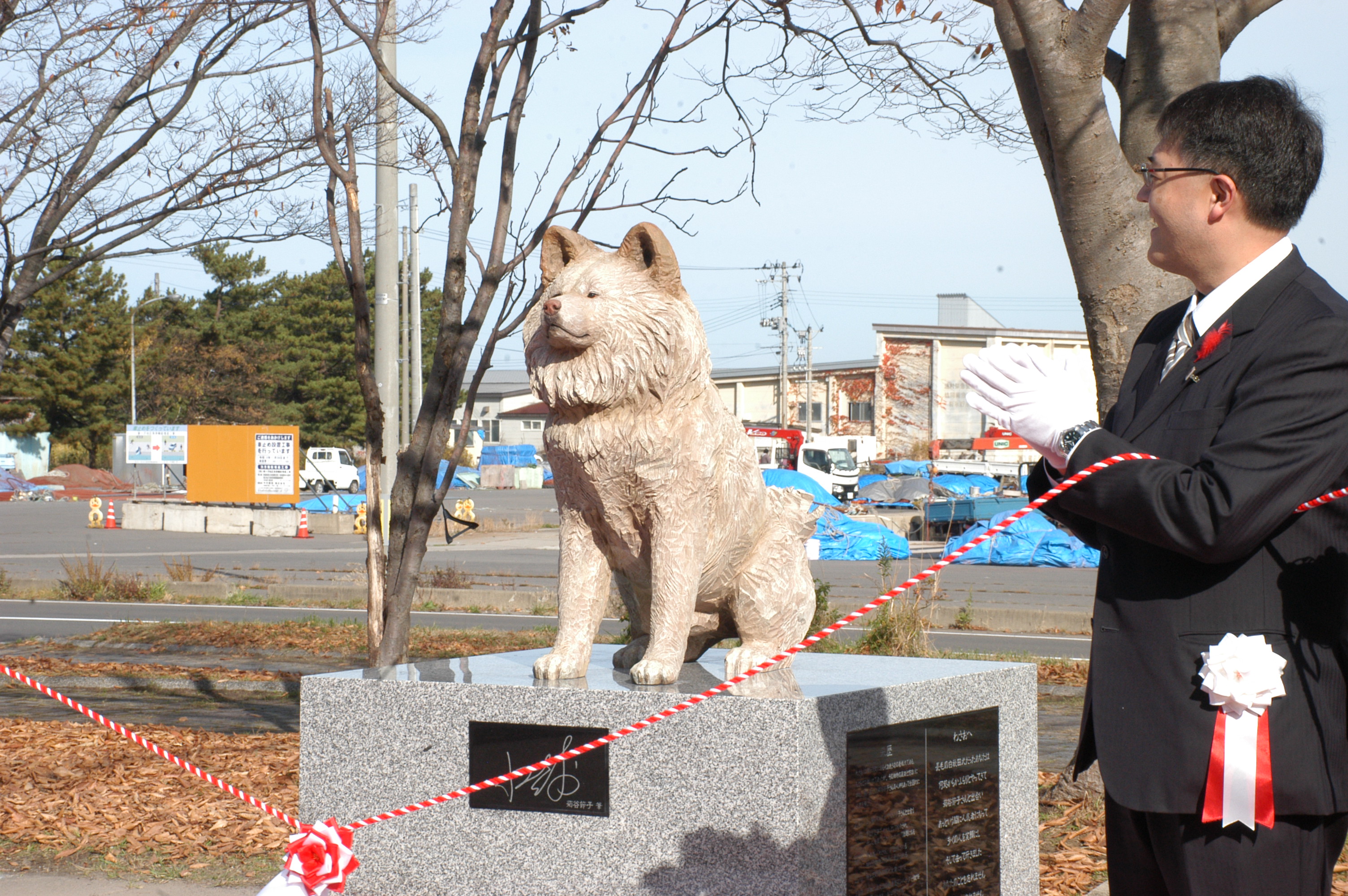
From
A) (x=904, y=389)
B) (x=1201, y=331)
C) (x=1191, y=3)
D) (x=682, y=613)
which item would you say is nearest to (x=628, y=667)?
(x=682, y=613)

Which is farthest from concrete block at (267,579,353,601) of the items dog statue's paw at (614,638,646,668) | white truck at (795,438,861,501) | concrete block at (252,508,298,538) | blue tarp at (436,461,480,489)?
blue tarp at (436,461,480,489)

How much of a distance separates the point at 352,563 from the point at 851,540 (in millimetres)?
7919

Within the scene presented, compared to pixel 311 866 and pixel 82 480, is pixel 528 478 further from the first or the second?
pixel 311 866

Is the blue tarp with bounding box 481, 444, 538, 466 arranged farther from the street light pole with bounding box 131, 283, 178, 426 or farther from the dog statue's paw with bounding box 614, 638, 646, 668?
the dog statue's paw with bounding box 614, 638, 646, 668

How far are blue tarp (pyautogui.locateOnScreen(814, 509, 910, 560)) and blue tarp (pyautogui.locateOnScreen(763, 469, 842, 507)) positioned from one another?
1.18 meters

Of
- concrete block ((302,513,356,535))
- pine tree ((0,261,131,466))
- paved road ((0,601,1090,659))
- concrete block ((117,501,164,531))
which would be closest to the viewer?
paved road ((0,601,1090,659))

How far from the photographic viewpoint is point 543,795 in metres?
3.73

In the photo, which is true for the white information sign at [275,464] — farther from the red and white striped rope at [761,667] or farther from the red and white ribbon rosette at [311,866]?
the red and white ribbon rosette at [311,866]

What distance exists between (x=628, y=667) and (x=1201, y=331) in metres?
2.60

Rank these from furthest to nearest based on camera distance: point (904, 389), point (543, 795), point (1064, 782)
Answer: point (904, 389)
point (1064, 782)
point (543, 795)

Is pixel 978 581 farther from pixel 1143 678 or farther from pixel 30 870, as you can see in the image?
pixel 1143 678

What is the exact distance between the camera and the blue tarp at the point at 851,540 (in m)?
18.7

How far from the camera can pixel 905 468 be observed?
111 feet

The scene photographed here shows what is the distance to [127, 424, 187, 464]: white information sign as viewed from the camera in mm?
29000
